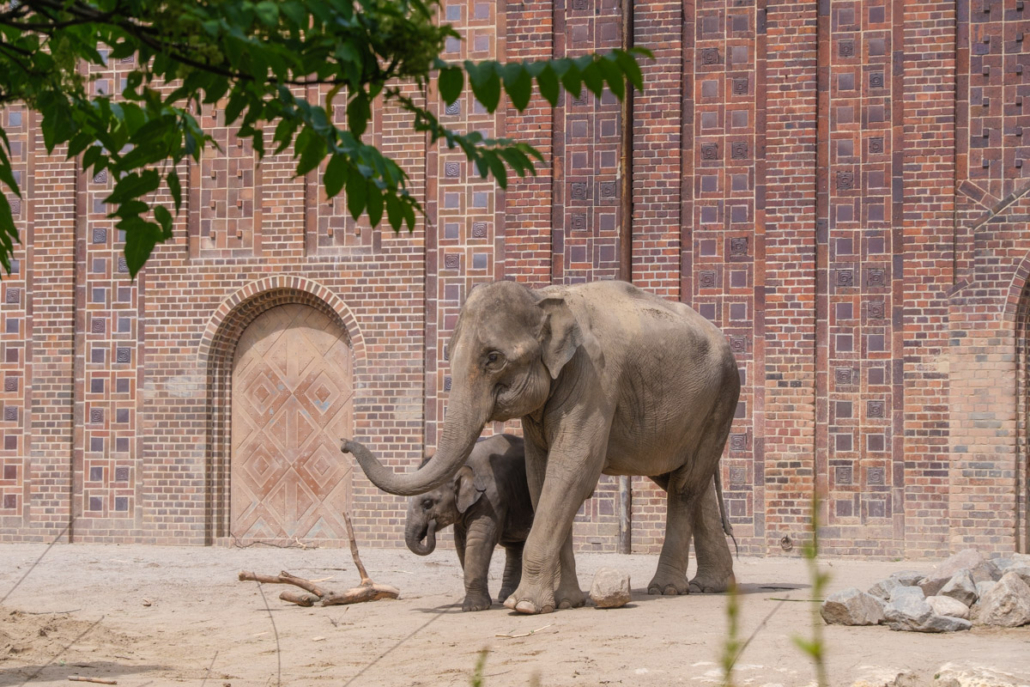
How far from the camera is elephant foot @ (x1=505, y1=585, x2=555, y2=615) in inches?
307

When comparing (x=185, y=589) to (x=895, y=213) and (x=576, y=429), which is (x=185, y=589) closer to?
(x=576, y=429)

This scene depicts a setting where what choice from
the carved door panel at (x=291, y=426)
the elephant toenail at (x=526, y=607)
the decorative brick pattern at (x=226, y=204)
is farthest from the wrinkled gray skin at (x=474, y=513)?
the decorative brick pattern at (x=226, y=204)

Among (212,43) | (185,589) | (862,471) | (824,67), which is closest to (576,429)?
(185,589)

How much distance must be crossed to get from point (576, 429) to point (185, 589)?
169 inches

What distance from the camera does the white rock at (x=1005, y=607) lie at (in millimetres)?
7270

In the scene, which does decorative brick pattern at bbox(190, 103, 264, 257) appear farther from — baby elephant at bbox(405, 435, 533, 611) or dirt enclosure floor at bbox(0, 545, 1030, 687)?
baby elephant at bbox(405, 435, 533, 611)

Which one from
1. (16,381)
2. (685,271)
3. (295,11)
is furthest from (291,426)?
(295,11)

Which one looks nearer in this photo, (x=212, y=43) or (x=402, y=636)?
(x=212, y=43)

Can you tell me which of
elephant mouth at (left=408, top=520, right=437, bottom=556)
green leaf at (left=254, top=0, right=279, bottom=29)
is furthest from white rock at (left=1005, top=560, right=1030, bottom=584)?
green leaf at (left=254, top=0, right=279, bottom=29)

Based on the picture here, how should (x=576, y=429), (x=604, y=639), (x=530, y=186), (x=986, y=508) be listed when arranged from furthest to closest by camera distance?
(x=530, y=186), (x=986, y=508), (x=576, y=429), (x=604, y=639)

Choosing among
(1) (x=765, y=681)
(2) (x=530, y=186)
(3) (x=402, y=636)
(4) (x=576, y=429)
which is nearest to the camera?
(1) (x=765, y=681)

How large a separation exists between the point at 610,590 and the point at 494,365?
1493 mm

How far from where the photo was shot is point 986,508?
13.1 m

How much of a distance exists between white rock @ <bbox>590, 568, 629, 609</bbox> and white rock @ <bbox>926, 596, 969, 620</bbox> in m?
1.72
